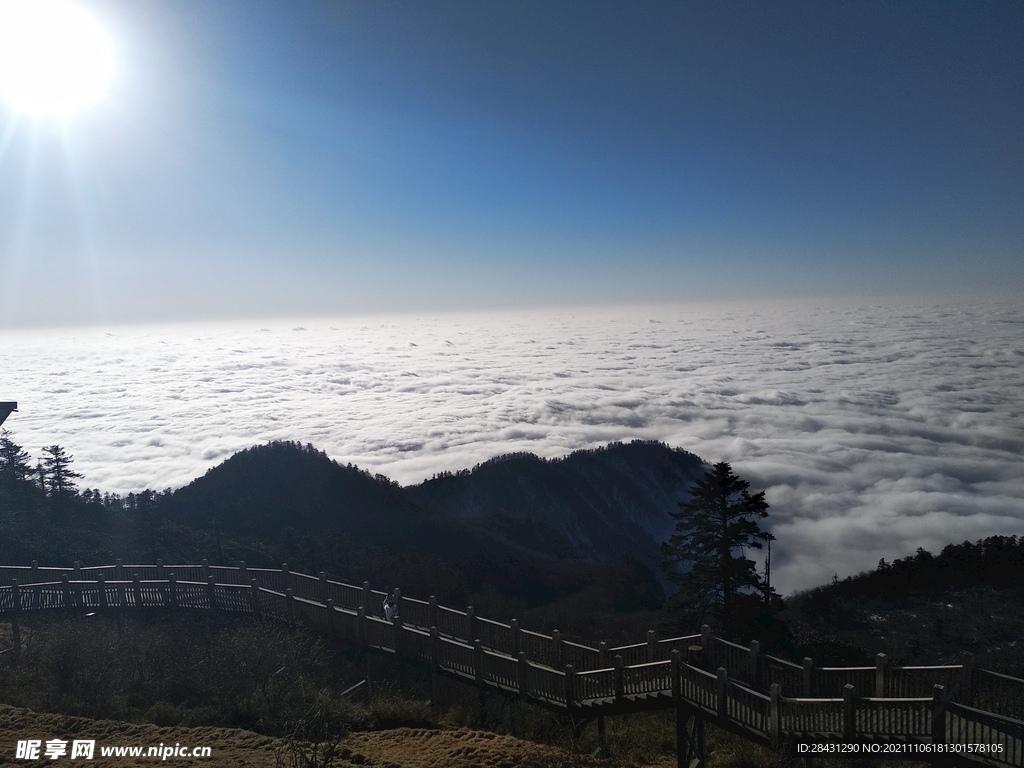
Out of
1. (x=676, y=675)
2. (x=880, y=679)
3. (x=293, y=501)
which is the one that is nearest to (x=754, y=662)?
(x=676, y=675)

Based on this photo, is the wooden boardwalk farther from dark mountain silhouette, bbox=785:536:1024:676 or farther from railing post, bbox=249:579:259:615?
dark mountain silhouette, bbox=785:536:1024:676

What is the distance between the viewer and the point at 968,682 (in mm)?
9109

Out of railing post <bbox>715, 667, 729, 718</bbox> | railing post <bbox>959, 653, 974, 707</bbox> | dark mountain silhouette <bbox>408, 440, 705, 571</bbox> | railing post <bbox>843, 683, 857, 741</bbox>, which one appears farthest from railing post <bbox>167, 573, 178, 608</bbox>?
dark mountain silhouette <bbox>408, 440, 705, 571</bbox>

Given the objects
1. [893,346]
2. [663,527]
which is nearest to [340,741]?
[663,527]

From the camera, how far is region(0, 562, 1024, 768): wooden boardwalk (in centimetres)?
863

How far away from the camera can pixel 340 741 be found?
29.9 ft

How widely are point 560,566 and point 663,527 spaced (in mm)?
35180

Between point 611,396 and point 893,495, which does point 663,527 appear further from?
point 611,396

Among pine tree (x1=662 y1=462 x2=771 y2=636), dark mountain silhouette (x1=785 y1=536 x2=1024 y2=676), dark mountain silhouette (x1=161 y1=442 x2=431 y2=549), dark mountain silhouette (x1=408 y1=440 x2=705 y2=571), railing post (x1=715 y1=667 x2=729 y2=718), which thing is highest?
railing post (x1=715 y1=667 x2=729 y2=718)

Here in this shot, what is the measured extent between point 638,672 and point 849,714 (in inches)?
125

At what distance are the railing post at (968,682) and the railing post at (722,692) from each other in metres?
3.53

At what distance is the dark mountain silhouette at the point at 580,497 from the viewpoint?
5172 cm

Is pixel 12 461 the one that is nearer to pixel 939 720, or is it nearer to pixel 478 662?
pixel 478 662

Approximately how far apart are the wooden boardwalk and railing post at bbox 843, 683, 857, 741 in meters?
0.01
